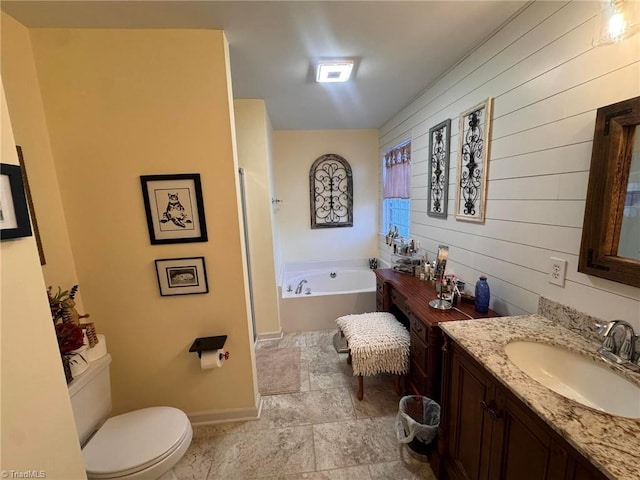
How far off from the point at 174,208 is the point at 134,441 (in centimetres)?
121

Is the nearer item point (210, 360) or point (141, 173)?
point (141, 173)

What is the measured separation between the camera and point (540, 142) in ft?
4.36

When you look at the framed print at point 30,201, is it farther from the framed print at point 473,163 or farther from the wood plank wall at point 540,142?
the framed print at point 473,163

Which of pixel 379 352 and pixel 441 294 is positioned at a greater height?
pixel 441 294

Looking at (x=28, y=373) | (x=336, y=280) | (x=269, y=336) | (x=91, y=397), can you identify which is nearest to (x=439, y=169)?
(x=336, y=280)

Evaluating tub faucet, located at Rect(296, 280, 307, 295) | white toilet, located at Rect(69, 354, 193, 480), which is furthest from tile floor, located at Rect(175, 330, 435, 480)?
tub faucet, located at Rect(296, 280, 307, 295)

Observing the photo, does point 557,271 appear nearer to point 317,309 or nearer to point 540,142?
point 540,142

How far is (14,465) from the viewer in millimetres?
619

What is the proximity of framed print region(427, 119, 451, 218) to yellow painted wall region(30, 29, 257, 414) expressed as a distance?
1.63 metres

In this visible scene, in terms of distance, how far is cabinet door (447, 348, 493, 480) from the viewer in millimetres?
1066

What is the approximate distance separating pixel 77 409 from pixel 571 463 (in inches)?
78.5

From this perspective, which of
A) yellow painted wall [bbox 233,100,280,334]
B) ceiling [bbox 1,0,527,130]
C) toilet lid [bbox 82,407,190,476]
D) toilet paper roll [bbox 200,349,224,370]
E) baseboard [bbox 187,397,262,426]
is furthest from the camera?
yellow painted wall [bbox 233,100,280,334]

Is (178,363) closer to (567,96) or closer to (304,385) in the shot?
(304,385)

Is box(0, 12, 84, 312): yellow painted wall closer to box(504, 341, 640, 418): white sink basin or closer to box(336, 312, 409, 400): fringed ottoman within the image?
box(336, 312, 409, 400): fringed ottoman
